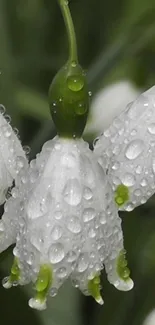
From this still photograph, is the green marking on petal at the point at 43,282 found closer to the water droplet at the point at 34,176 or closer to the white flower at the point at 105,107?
the water droplet at the point at 34,176

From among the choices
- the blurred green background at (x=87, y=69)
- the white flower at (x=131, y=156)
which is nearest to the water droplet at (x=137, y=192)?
the white flower at (x=131, y=156)

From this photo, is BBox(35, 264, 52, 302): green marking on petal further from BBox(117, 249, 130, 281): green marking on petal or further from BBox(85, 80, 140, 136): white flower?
BBox(85, 80, 140, 136): white flower

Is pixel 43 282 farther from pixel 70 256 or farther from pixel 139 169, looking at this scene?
pixel 139 169

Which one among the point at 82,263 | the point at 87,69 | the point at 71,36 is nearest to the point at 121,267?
the point at 82,263

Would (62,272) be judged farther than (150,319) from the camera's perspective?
No

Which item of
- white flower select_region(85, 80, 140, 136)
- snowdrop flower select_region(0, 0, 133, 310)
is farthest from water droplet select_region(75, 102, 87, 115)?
white flower select_region(85, 80, 140, 136)

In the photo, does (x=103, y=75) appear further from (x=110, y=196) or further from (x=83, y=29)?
(x=110, y=196)
